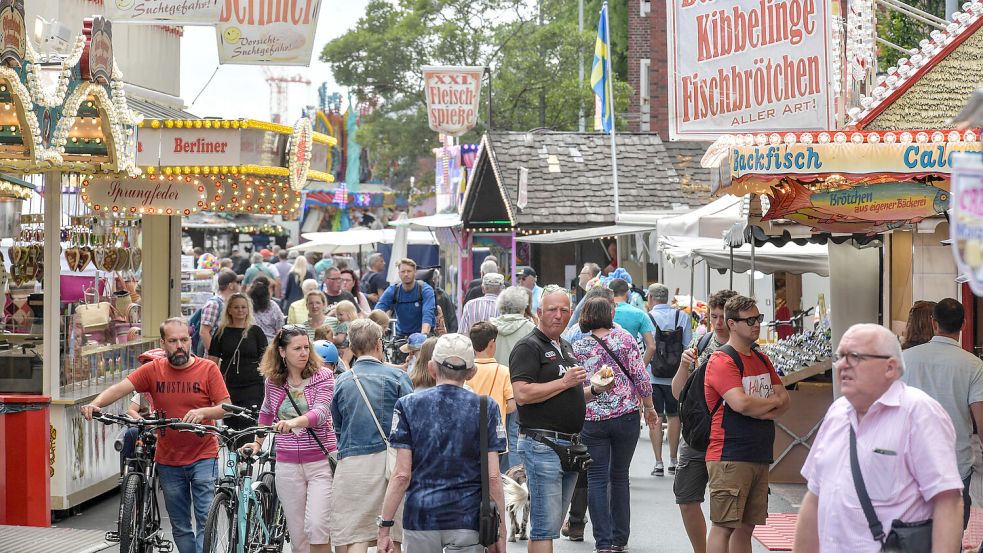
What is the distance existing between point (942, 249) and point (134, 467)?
632 centimetres

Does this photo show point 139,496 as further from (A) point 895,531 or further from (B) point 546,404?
(A) point 895,531

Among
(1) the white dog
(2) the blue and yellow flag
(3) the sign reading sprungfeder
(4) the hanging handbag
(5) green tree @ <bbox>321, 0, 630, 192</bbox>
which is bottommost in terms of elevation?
(1) the white dog

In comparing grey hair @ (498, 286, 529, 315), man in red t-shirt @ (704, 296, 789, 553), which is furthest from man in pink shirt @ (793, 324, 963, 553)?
grey hair @ (498, 286, 529, 315)

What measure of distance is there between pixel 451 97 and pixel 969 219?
2671 cm

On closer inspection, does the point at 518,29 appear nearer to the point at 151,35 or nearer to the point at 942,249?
the point at 151,35

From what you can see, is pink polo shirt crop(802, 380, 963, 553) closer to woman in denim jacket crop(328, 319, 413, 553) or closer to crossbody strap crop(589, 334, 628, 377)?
woman in denim jacket crop(328, 319, 413, 553)

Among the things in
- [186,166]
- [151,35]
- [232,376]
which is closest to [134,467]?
[232,376]

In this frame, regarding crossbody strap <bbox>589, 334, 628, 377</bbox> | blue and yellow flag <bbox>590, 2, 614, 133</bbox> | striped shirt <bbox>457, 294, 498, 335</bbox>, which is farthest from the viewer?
blue and yellow flag <bbox>590, 2, 614, 133</bbox>

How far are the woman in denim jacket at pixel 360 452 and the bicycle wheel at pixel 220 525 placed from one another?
2.43ft

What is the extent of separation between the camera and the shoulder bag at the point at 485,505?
5867mm

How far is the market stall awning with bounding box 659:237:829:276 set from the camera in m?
13.6

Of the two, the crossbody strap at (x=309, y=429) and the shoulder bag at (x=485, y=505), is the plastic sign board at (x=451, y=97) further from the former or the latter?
the shoulder bag at (x=485, y=505)

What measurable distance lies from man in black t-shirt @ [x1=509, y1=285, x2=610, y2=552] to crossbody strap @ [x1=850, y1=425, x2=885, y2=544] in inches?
121

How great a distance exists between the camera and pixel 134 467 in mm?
7945
